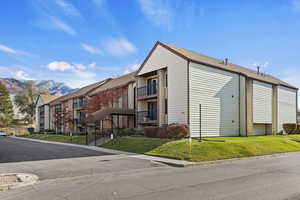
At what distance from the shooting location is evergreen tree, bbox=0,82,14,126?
73.8 metres

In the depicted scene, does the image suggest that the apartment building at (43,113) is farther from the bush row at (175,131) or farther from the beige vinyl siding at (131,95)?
the bush row at (175,131)

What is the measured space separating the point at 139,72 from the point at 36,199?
21.2m

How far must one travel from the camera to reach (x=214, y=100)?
22.4 metres

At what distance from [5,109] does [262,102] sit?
73.5 metres

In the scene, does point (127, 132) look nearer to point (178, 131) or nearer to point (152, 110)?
point (152, 110)

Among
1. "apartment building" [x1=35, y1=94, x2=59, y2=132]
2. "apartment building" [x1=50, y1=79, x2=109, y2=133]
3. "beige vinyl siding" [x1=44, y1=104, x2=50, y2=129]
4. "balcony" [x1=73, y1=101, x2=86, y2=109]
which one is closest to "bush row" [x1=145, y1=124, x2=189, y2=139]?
"apartment building" [x1=50, y1=79, x2=109, y2=133]

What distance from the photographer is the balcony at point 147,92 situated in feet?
82.6

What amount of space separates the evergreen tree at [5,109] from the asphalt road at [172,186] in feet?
250

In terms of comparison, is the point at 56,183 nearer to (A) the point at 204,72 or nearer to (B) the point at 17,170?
(B) the point at 17,170

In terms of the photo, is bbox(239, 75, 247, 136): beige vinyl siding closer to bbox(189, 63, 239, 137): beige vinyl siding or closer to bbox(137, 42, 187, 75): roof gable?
bbox(189, 63, 239, 137): beige vinyl siding

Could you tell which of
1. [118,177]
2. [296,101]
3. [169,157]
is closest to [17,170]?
[118,177]

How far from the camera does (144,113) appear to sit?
2625 centimetres

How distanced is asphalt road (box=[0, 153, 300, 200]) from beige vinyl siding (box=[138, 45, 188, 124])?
10.8m

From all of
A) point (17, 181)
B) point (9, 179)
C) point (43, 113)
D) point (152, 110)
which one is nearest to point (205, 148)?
point (17, 181)
